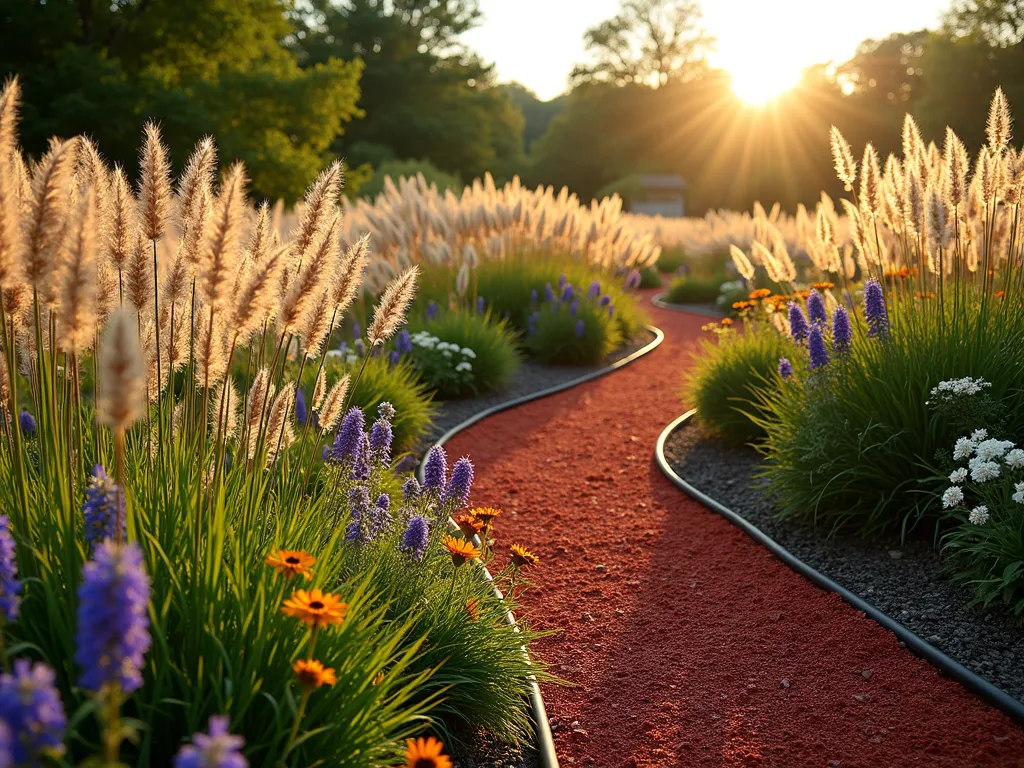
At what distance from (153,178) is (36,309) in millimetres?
527

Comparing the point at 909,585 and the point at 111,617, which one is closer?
the point at 111,617

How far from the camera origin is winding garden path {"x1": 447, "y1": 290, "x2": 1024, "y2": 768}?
3.10 metres

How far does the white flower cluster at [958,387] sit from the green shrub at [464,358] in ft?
16.4

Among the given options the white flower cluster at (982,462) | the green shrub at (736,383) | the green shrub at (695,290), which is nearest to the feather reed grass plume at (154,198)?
the white flower cluster at (982,462)

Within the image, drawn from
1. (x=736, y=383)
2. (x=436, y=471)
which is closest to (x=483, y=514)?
(x=436, y=471)

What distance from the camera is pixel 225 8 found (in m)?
18.8

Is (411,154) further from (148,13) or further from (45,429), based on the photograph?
(45,429)

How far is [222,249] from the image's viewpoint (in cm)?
209

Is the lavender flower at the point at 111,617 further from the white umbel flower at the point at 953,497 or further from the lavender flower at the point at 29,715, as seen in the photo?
the white umbel flower at the point at 953,497

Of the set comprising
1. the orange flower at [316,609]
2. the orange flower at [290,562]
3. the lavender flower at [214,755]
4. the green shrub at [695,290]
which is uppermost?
the lavender flower at [214,755]

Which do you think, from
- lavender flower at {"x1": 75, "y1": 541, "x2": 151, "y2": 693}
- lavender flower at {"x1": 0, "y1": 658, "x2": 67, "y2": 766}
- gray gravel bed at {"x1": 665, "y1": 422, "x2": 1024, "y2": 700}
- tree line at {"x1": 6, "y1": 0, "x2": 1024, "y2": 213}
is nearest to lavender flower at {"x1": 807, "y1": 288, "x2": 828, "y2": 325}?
gray gravel bed at {"x1": 665, "y1": 422, "x2": 1024, "y2": 700}

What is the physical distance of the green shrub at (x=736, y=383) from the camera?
7.04 m

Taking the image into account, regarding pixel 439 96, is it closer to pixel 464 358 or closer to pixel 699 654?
pixel 464 358

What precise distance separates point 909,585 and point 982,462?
0.83 metres
